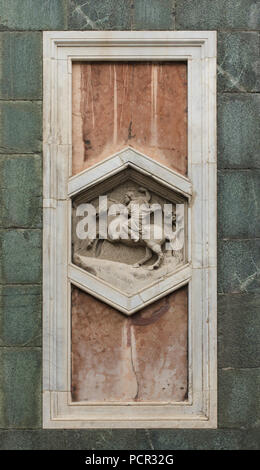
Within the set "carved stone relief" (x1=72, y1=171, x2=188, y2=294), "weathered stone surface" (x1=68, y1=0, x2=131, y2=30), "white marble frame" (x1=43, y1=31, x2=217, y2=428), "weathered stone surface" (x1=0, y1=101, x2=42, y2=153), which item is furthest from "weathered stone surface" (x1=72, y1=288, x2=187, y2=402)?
"weathered stone surface" (x1=68, y1=0, x2=131, y2=30)

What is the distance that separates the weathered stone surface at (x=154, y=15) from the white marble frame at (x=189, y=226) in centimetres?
10

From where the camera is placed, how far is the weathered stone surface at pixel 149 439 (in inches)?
296

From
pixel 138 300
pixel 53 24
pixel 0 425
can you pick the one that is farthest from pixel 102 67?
pixel 0 425

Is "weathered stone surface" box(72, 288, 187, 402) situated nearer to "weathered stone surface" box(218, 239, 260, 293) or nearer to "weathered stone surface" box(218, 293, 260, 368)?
"weathered stone surface" box(218, 293, 260, 368)

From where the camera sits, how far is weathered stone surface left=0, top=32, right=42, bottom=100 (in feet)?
25.0

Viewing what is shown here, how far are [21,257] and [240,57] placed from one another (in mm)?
3226

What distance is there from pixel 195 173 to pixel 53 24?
2242 millimetres

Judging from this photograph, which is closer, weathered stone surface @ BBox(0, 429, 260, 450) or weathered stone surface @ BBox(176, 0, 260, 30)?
weathered stone surface @ BBox(0, 429, 260, 450)

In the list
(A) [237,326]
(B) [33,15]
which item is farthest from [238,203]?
(B) [33,15]

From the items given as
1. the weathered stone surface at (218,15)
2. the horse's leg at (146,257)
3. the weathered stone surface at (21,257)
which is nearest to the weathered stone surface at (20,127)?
the weathered stone surface at (21,257)

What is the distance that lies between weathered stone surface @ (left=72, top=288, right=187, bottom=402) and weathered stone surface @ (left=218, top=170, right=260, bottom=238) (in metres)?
0.90

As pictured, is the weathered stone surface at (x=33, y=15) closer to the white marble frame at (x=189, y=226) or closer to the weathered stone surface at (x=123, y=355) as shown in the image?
the white marble frame at (x=189, y=226)

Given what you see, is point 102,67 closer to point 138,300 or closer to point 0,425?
point 138,300

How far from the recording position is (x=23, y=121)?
7613 mm
